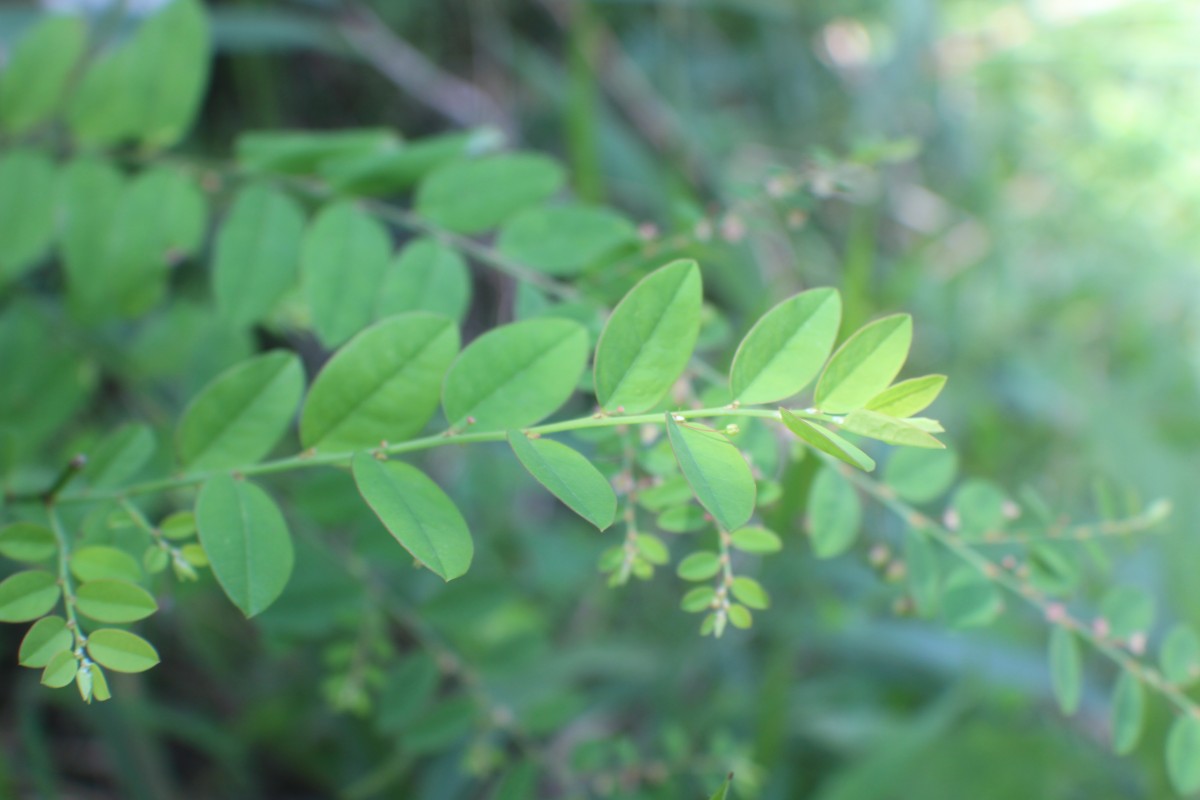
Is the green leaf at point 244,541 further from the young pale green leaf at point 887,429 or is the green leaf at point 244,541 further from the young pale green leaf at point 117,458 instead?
the young pale green leaf at point 887,429

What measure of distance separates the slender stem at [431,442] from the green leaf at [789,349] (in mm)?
26

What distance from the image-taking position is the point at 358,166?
2.91ft

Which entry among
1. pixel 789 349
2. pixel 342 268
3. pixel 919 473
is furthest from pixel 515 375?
pixel 919 473

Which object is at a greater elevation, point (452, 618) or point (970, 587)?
point (970, 587)

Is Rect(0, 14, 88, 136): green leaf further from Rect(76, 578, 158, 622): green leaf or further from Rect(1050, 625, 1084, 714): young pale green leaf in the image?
Rect(1050, 625, 1084, 714): young pale green leaf

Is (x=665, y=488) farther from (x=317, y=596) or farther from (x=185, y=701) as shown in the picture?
(x=185, y=701)

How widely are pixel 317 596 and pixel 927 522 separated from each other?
0.61m

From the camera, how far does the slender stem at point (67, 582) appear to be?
1.77 ft

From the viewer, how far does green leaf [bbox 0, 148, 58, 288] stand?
Result: 2.92 ft

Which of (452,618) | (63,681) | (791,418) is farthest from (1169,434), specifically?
(63,681)

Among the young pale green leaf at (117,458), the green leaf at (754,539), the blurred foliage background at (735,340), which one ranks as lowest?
the blurred foliage background at (735,340)

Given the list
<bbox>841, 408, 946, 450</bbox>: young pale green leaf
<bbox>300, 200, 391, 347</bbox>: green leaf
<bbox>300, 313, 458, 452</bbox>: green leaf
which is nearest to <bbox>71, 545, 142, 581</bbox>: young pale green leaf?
<bbox>300, 313, 458, 452</bbox>: green leaf

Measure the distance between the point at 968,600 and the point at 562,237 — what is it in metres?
0.49

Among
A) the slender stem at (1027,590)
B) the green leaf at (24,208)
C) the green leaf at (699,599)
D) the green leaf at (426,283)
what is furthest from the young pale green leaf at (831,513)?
the green leaf at (24,208)
